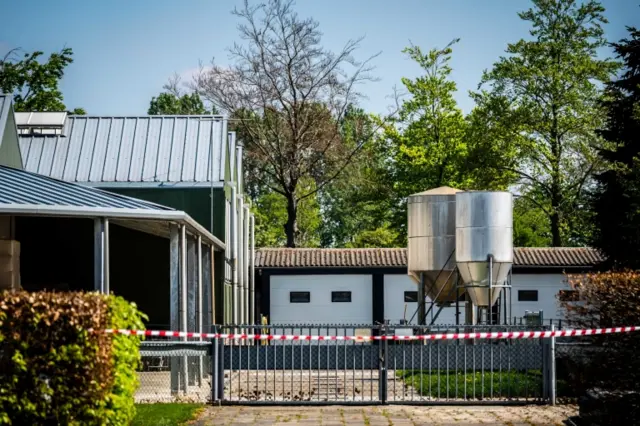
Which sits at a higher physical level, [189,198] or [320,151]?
[320,151]

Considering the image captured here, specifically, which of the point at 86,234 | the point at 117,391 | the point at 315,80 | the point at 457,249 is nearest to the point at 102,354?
the point at 117,391

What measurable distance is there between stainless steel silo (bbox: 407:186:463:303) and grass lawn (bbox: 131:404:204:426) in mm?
11995

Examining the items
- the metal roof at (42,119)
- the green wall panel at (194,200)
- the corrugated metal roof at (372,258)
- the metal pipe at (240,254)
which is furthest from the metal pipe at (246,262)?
the metal roof at (42,119)

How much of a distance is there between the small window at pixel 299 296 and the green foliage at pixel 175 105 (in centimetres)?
2482

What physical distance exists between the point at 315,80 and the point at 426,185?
7.60 metres

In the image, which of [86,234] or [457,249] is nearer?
[457,249]

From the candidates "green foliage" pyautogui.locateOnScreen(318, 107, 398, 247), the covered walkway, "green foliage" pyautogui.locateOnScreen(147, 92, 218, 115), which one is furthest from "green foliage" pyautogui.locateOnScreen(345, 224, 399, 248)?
the covered walkway

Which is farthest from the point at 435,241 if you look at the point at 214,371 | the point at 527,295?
the point at 527,295

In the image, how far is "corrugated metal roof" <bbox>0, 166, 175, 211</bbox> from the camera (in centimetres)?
1800

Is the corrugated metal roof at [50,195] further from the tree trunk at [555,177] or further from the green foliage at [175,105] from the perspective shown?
the green foliage at [175,105]

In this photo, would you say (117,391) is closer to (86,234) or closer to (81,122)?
(86,234)

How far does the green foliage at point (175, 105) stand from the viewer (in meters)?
66.8

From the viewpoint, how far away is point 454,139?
53.1 m

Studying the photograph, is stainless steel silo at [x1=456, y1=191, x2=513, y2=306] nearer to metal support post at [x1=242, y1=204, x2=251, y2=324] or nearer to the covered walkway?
the covered walkway
